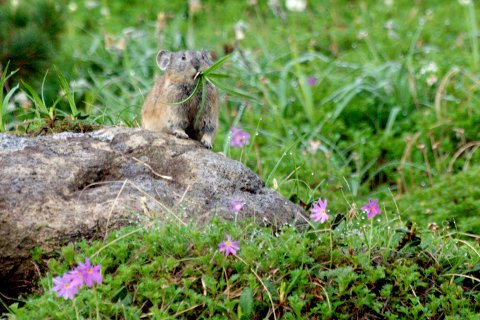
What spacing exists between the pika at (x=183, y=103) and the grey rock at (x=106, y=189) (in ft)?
1.07

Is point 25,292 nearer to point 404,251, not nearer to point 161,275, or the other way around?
point 161,275

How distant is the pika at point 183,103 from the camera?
568cm

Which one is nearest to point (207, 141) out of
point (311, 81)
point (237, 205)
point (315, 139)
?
point (237, 205)

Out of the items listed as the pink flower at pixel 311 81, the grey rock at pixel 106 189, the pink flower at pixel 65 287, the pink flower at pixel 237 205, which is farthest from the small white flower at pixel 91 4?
the pink flower at pixel 65 287

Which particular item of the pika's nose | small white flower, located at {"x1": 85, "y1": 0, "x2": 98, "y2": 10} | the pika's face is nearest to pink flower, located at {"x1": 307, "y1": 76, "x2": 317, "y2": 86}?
the pika's face

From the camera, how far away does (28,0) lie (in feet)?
30.2

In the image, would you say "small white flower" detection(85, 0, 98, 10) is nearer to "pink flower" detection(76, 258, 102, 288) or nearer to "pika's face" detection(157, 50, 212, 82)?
"pika's face" detection(157, 50, 212, 82)

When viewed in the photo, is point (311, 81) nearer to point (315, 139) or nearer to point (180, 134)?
point (315, 139)

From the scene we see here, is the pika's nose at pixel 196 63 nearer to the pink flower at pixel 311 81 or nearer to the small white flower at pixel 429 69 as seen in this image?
the pink flower at pixel 311 81

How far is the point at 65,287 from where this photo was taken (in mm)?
3770

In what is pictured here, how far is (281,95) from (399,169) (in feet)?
5.91

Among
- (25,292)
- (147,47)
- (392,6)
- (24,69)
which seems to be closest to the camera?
(25,292)

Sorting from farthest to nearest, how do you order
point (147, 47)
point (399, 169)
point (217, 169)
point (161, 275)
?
point (147, 47)
point (399, 169)
point (217, 169)
point (161, 275)

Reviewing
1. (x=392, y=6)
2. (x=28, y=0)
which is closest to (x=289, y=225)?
(x=28, y=0)
